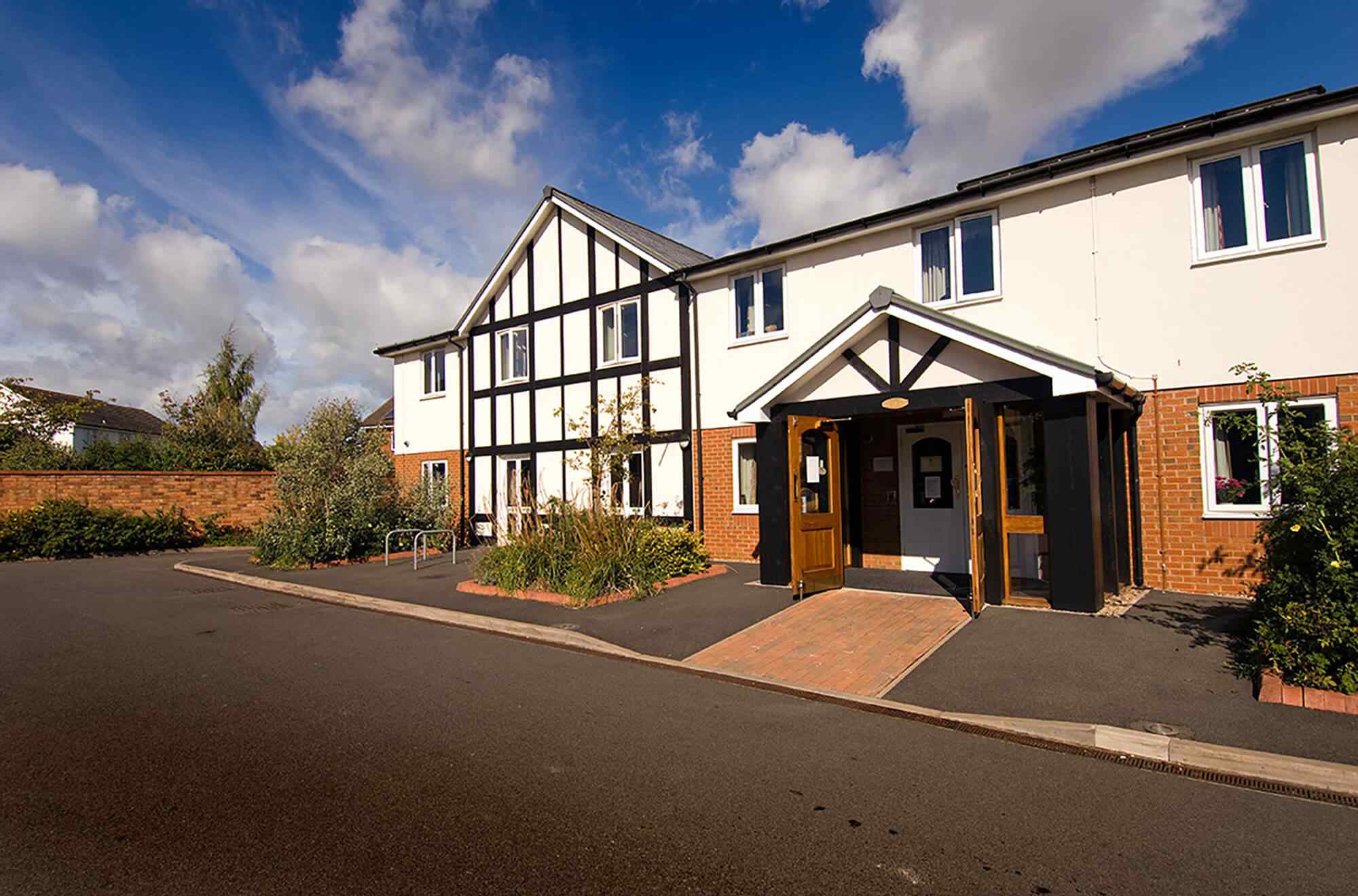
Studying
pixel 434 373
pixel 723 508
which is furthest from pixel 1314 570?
pixel 434 373

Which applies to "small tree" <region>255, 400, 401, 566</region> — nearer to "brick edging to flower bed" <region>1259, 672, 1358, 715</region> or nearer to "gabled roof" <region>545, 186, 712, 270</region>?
"gabled roof" <region>545, 186, 712, 270</region>

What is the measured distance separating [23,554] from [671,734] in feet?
65.5

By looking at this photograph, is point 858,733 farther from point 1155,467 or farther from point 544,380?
point 544,380

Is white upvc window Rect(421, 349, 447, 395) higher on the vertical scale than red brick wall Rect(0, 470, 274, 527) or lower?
higher

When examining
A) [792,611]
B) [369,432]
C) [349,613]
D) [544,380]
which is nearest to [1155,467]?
[792,611]

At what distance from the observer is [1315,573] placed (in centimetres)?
571

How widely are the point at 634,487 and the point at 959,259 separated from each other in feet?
24.9

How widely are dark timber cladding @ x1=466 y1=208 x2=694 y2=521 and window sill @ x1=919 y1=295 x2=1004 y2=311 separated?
488 centimetres

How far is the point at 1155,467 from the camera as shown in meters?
9.32

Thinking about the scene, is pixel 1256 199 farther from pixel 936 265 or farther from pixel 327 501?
pixel 327 501

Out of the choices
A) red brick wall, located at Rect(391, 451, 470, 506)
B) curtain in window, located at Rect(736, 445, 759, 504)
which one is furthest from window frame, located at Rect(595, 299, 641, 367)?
red brick wall, located at Rect(391, 451, 470, 506)

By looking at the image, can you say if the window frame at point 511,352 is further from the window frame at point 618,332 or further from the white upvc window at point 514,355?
the window frame at point 618,332

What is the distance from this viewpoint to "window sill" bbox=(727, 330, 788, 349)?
13.0 meters

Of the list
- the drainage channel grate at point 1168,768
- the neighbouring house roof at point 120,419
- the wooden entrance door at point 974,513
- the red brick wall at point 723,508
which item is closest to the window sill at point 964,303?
the wooden entrance door at point 974,513
